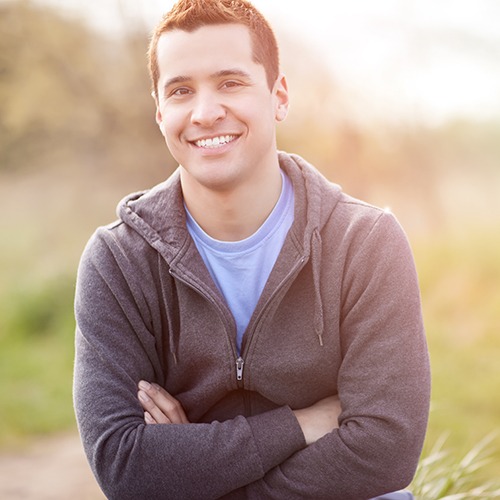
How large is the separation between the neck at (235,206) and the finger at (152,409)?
506 millimetres

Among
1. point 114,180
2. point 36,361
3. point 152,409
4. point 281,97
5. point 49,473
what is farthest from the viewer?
point 114,180

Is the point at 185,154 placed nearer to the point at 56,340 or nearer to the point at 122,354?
the point at 122,354

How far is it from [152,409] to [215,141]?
777 millimetres

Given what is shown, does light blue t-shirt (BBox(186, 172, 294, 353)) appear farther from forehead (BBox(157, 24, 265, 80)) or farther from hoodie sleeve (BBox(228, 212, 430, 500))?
forehead (BBox(157, 24, 265, 80))

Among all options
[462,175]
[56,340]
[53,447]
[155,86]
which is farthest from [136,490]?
[462,175]

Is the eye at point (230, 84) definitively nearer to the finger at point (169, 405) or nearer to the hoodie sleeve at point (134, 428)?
the hoodie sleeve at point (134, 428)

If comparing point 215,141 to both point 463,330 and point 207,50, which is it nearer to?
point 207,50

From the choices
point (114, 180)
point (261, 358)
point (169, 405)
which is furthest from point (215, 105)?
point (114, 180)

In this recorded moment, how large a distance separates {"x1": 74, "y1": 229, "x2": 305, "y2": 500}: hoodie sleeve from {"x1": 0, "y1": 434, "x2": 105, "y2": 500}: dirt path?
7.31 ft

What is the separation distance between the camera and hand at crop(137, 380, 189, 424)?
221cm

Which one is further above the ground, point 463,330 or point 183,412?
point 463,330

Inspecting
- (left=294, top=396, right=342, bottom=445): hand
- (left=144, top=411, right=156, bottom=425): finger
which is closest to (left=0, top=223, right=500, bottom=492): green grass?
(left=294, top=396, right=342, bottom=445): hand

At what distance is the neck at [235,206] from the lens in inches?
88.4

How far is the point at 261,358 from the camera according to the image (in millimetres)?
2195
